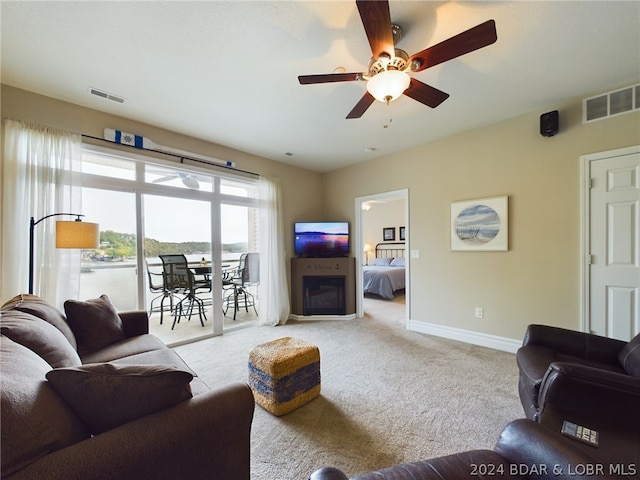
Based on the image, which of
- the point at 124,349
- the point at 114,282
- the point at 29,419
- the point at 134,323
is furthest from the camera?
the point at 114,282

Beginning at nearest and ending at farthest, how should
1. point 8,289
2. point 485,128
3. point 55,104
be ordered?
point 8,289
point 55,104
point 485,128

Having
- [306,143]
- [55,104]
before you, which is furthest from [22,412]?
[306,143]

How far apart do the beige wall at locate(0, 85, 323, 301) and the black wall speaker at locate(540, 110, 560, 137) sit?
335 centimetres

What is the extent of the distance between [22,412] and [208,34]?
7.00 ft

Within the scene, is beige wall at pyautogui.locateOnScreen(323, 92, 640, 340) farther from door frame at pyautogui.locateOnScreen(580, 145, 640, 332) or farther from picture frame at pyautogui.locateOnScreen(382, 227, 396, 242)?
picture frame at pyautogui.locateOnScreen(382, 227, 396, 242)

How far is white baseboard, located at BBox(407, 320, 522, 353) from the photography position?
2.99m

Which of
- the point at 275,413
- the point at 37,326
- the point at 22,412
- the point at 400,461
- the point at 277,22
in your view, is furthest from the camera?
the point at 275,413

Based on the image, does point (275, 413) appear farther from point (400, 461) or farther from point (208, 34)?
point (208, 34)

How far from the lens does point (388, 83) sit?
5.32 feet

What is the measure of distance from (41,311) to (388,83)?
8.43 ft

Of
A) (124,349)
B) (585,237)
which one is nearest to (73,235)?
(124,349)

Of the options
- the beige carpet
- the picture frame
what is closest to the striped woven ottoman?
the beige carpet

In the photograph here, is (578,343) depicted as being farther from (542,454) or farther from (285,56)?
(285,56)

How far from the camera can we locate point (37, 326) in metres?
1.35
